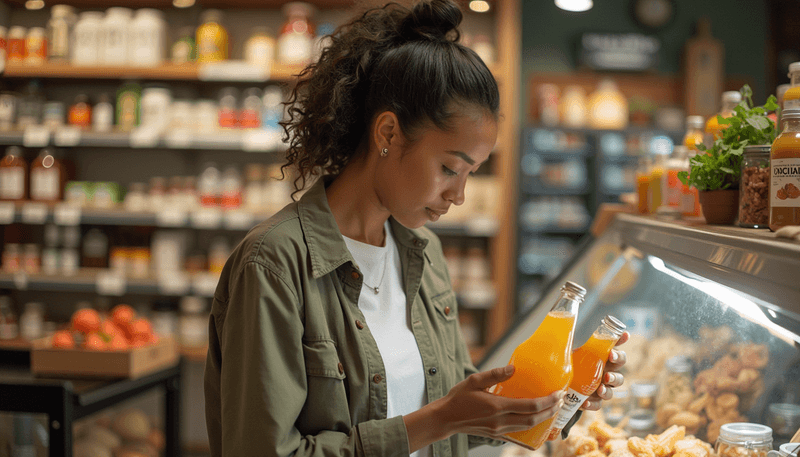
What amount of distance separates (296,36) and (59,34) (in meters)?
1.41

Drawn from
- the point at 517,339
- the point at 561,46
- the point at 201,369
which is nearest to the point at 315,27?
the point at 561,46

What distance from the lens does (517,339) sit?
1.73 meters

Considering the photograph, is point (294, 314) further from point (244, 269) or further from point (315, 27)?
point (315, 27)

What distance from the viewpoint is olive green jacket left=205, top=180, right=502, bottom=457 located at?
34.4 inches

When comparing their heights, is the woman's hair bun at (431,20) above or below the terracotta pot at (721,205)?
above

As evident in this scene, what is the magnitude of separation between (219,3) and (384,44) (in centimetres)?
300

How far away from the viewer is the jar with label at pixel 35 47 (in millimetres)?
3524

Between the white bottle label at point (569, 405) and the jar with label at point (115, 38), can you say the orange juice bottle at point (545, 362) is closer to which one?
the white bottle label at point (569, 405)

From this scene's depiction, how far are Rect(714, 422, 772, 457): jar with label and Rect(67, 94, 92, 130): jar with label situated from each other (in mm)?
3582

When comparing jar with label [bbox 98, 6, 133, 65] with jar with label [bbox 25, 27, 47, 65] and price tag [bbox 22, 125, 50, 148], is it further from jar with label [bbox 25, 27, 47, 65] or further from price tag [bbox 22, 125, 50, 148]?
price tag [bbox 22, 125, 50, 148]

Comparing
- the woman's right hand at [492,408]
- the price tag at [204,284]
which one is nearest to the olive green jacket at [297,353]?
the woman's right hand at [492,408]

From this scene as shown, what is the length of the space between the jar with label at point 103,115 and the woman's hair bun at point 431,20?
290 cm

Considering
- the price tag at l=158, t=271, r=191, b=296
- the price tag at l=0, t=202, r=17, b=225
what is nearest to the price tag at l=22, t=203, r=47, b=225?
the price tag at l=0, t=202, r=17, b=225

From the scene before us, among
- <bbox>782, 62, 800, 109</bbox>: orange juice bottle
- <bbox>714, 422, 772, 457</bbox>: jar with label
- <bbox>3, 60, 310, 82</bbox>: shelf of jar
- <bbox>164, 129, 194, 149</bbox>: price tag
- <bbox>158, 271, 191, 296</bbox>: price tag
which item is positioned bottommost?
<bbox>158, 271, 191, 296</bbox>: price tag
